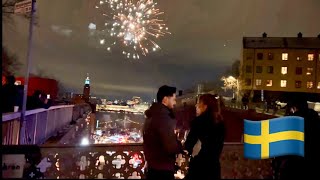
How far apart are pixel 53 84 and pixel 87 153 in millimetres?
35074

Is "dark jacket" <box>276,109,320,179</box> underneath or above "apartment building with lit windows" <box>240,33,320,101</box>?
underneath

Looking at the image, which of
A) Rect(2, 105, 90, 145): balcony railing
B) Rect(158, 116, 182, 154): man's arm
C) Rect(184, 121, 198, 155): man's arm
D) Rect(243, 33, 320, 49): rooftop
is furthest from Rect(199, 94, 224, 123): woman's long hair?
Rect(243, 33, 320, 49): rooftop

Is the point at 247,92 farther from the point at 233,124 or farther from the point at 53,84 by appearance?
the point at 53,84

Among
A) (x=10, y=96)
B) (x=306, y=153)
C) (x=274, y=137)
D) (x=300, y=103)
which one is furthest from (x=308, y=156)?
(x=10, y=96)

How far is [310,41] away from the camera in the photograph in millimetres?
77125

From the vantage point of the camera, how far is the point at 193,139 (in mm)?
5234

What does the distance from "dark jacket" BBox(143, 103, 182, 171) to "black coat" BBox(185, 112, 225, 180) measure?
29 cm

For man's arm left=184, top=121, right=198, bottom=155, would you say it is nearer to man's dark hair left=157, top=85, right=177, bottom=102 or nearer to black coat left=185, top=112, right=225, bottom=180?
black coat left=185, top=112, right=225, bottom=180

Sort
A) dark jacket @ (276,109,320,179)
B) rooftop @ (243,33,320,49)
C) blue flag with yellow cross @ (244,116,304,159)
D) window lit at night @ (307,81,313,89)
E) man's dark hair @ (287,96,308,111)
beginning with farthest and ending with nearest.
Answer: rooftop @ (243,33,320,49)
window lit at night @ (307,81,313,89)
blue flag with yellow cross @ (244,116,304,159)
man's dark hair @ (287,96,308,111)
dark jacket @ (276,109,320,179)

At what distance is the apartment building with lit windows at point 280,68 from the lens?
7400 cm

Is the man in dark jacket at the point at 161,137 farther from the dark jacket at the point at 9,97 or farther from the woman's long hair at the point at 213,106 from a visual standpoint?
the dark jacket at the point at 9,97

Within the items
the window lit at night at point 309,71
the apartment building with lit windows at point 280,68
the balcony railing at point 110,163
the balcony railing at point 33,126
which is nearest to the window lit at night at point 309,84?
the apartment building with lit windows at point 280,68

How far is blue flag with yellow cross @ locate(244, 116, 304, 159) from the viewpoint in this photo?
6.29 meters

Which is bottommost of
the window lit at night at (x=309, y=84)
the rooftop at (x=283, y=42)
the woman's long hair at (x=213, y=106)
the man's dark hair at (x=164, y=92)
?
the woman's long hair at (x=213, y=106)
